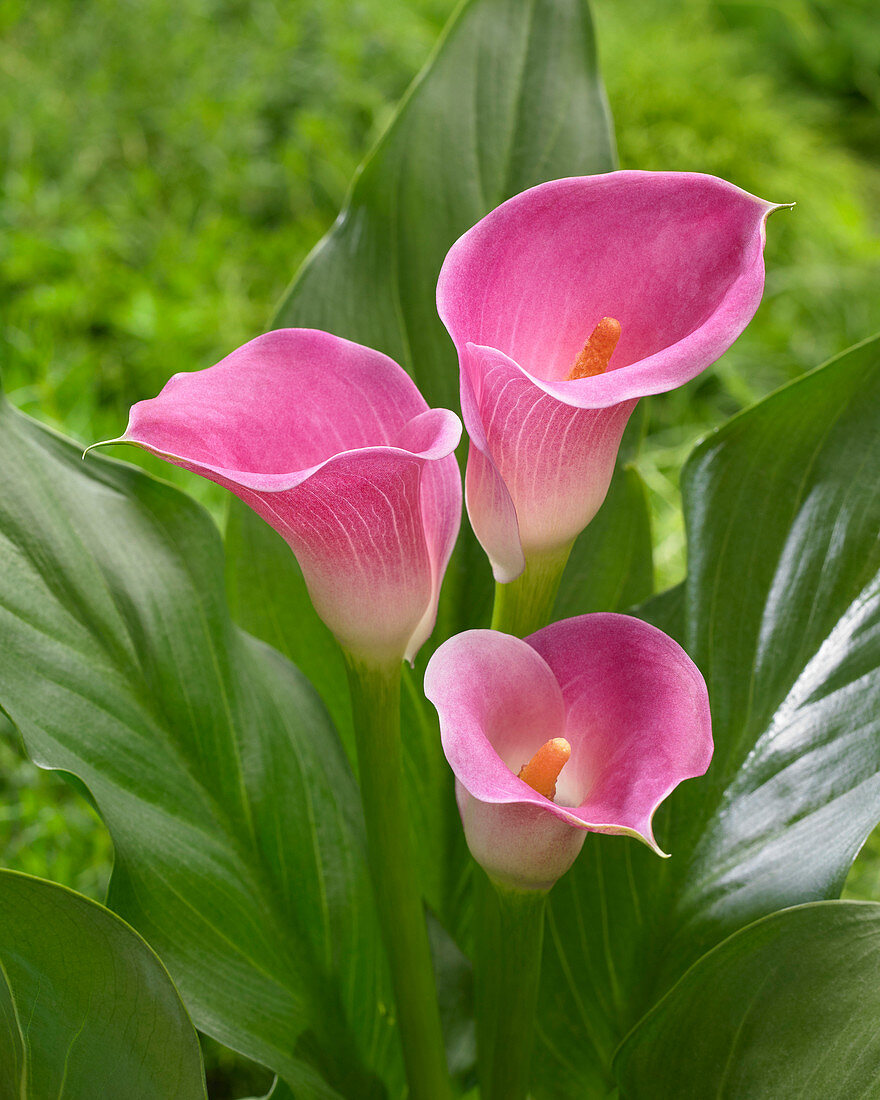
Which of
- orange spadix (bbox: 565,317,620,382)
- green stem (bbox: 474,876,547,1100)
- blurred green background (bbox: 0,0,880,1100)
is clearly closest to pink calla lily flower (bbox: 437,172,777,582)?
orange spadix (bbox: 565,317,620,382)

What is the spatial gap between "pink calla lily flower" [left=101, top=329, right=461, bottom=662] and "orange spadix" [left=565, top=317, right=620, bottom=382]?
0.05 meters

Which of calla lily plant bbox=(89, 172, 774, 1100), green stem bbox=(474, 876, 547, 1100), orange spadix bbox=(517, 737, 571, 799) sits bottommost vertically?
green stem bbox=(474, 876, 547, 1100)

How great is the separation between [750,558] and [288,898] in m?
0.26

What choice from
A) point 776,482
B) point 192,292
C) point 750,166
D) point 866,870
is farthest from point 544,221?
point 750,166

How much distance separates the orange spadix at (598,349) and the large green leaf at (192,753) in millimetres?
189

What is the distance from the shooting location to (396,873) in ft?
1.26

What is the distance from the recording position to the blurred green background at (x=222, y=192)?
92 cm

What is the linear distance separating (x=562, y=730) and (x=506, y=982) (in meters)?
0.10

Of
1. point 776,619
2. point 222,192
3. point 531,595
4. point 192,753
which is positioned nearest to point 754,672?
point 776,619

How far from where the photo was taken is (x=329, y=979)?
0.46 m

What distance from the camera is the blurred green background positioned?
36.4 inches

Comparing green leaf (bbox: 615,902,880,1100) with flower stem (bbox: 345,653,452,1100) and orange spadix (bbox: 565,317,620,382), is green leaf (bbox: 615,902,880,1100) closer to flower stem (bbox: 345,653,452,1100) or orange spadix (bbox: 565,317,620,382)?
flower stem (bbox: 345,653,452,1100)

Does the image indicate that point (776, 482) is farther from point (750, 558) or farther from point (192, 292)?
point (192, 292)

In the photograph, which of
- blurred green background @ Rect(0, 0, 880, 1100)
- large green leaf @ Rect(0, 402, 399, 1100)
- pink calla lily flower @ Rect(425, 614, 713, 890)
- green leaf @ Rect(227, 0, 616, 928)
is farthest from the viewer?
blurred green background @ Rect(0, 0, 880, 1100)
